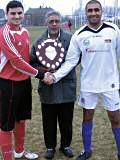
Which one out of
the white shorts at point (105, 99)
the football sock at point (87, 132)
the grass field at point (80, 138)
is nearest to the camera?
the white shorts at point (105, 99)

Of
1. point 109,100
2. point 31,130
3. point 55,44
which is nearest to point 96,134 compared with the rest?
point 31,130

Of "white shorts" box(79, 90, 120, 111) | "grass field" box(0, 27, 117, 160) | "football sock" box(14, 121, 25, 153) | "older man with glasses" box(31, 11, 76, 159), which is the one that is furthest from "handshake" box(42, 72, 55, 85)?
"grass field" box(0, 27, 117, 160)

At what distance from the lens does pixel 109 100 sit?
16.8 feet

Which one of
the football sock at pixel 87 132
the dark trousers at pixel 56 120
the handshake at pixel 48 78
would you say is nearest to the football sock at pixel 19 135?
the dark trousers at pixel 56 120

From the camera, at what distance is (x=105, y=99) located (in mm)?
5160

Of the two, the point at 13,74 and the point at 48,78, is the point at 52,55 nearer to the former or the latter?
the point at 48,78

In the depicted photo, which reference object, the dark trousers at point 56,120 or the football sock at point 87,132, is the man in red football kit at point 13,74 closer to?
the dark trousers at point 56,120

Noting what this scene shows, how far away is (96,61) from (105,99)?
0.49m

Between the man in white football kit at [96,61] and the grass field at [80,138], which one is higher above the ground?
the man in white football kit at [96,61]

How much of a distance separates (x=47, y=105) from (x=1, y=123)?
668mm

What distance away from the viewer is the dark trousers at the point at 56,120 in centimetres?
550

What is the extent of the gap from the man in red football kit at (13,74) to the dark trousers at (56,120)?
0.31m

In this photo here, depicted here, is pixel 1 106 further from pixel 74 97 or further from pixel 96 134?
pixel 96 134

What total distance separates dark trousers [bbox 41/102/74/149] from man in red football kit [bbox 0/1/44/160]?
0.31m
